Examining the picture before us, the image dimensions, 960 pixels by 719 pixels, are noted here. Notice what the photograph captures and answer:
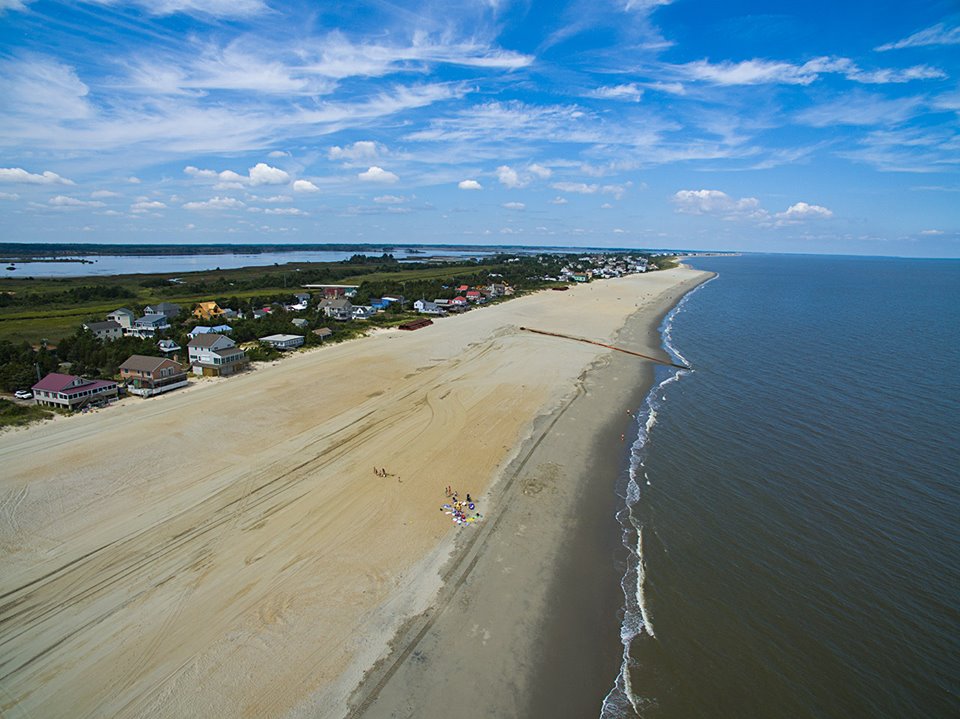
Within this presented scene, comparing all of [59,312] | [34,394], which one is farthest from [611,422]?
[59,312]

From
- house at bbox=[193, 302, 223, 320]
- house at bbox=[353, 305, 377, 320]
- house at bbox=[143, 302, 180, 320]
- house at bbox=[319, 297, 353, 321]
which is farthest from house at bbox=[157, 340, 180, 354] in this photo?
house at bbox=[353, 305, 377, 320]

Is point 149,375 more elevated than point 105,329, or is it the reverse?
point 149,375

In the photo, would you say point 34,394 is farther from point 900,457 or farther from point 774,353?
point 774,353

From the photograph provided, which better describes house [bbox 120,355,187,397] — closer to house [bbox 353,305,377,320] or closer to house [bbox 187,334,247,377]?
house [bbox 187,334,247,377]

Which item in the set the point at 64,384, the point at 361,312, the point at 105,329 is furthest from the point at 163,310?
the point at 64,384

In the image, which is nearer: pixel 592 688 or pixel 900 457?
pixel 592 688

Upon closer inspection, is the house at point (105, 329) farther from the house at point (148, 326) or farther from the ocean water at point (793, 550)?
the ocean water at point (793, 550)

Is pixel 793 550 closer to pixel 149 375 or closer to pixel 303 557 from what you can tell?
pixel 303 557
